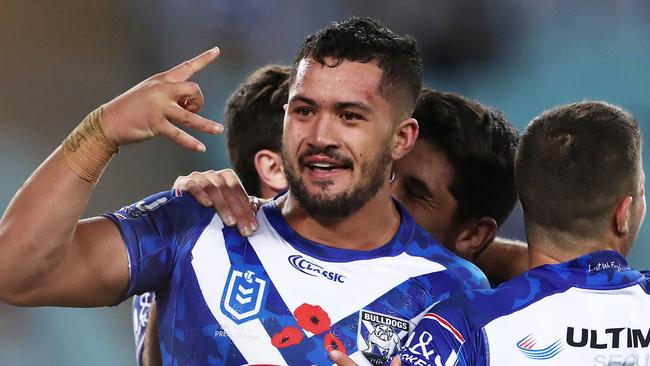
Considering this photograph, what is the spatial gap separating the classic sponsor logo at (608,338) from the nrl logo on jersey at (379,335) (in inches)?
19.7

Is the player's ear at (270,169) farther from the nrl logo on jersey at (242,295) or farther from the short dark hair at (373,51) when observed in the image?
the nrl logo on jersey at (242,295)

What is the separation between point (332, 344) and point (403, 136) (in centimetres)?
70

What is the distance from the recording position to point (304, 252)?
2.91 m

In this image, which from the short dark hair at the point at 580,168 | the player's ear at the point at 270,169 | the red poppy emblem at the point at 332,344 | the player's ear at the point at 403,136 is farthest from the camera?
the player's ear at the point at 270,169

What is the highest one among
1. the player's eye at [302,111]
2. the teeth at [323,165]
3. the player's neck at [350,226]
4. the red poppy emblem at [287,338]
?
the player's eye at [302,111]

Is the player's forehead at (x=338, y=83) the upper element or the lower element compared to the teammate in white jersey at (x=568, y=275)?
upper

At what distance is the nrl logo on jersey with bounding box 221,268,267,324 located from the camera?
2795 mm

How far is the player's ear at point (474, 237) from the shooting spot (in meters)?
3.80

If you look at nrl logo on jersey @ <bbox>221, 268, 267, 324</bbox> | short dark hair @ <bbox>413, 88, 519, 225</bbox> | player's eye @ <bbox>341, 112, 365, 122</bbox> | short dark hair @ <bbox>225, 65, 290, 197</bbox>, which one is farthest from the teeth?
short dark hair @ <bbox>225, 65, 290, 197</bbox>

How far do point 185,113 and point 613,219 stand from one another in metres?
1.22

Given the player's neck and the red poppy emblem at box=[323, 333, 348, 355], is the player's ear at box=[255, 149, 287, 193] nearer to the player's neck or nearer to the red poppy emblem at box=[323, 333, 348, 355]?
the player's neck

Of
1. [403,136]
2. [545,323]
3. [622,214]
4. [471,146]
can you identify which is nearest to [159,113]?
[403,136]

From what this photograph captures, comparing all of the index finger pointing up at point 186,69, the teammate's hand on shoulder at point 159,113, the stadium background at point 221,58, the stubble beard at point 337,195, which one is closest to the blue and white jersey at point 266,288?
the stubble beard at point 337,195

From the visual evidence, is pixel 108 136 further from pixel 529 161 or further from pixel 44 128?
pixel 44 128
